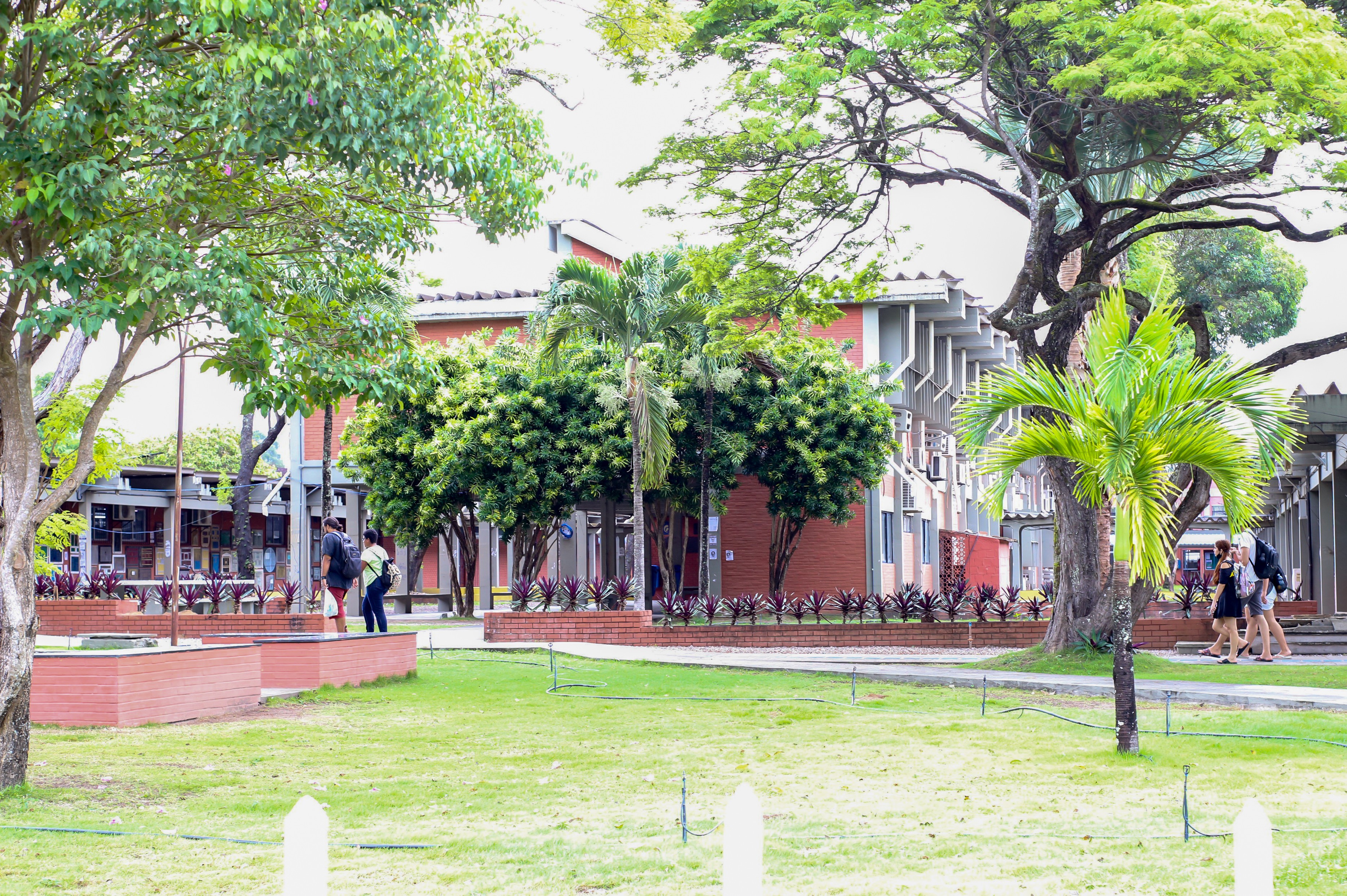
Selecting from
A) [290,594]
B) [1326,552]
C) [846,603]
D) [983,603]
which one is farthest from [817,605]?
[1326,552]

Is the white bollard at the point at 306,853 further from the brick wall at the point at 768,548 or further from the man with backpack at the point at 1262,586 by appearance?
the brick wall at the point at 768,548

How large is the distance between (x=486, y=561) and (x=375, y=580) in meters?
18.9

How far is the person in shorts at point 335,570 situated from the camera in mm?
15562

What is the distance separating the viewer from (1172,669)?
16.0 metres

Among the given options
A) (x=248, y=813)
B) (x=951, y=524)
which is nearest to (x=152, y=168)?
(x=248, y=813)

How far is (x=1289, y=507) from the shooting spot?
41.8 m

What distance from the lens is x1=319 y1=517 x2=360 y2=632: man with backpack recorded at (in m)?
15.6

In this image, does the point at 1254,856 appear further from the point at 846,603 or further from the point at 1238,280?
the point at 1238,280

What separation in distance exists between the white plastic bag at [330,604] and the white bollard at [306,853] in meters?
13.6

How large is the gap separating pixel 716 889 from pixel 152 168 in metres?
6.39

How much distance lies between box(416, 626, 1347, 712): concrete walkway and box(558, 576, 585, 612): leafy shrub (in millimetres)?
1795

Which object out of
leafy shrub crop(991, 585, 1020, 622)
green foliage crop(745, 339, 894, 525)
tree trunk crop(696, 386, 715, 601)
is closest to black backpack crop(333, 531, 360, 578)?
tree trunk crop(696, 386, 715, 601)

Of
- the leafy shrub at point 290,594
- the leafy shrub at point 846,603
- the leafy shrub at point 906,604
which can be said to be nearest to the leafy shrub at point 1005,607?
the leafy shrub at point 906,604

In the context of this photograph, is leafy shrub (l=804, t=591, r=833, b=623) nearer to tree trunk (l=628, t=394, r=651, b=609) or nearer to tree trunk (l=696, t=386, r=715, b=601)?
tree trunk (l=696, t=386, r=715, b=601)
